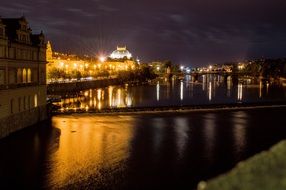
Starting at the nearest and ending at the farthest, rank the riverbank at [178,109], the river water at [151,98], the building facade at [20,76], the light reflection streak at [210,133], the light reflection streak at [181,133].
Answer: the light reflection streak at [210,133]
the light reflection streak at [181,133]
the building facade at [20,76]
the riverbank at [178,109]
the river water at [151,98]

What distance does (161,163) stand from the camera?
21.3m

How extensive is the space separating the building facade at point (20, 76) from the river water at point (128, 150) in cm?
121

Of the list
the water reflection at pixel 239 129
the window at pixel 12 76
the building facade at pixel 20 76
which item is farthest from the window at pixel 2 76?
the water reflection at pixel 239 129

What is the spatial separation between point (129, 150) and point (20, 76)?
439 inches

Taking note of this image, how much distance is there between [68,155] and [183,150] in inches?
286

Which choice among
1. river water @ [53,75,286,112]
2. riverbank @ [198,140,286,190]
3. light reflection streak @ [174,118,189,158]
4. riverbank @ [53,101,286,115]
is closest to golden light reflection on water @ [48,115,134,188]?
light reflection streak @ [174,118,189,158]

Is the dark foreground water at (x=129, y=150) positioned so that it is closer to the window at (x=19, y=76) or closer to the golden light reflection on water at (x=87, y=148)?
the golden light reflection on water at (x=87, y=148)

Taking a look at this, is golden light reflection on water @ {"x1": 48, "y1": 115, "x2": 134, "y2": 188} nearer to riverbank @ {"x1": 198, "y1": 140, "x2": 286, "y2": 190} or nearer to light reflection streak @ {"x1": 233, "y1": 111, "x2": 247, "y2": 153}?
light reflection streak @ {"x1": 233, "y1": 111, "x2": 247, "y2": 153}

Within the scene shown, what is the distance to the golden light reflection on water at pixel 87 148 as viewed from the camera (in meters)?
19.2

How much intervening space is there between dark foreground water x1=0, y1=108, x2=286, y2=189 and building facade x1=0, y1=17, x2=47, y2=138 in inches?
48.4

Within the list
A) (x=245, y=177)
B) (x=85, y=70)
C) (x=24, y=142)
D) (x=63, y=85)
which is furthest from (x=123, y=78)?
(x=245, y=177)

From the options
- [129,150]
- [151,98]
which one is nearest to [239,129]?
[129,150]

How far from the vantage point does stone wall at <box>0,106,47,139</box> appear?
26.0 m

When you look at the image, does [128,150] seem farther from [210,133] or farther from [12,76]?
[12,76]
